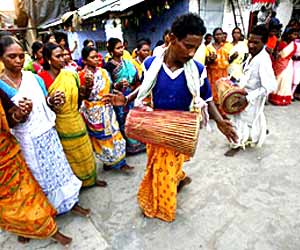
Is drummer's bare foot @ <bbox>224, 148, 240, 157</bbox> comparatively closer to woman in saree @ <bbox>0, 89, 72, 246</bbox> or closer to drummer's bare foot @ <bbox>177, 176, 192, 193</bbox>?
drummer's bare foot @ <bbox>177, 176, 192, 193</bbox>

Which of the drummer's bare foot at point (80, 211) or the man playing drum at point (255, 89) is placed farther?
the man playing drum at point (255, 89)

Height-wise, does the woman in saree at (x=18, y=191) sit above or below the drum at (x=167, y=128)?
below

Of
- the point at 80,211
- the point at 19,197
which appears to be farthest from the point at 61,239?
the point at 19,197

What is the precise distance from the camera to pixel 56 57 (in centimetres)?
233

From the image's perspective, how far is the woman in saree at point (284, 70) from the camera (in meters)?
5.54

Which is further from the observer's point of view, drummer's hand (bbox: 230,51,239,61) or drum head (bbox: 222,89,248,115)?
drummer's hand (bbox: 230,51,239,61)

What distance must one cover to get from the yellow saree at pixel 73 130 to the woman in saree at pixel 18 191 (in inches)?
21.1

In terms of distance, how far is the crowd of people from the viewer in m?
1.86

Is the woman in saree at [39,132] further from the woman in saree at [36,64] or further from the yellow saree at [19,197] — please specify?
the woman in saree at [36,64]

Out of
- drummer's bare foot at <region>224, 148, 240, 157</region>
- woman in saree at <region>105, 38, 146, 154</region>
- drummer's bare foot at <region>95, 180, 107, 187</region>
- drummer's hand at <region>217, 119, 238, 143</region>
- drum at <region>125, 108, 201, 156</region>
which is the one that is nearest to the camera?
drum at <region>125, 108, 201, 156</region>

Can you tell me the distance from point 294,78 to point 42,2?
939 cm

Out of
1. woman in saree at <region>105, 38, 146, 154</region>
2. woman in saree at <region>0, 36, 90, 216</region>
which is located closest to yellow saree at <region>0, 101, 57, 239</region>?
woman in saree at <region>0, 36, 90, 216</region>

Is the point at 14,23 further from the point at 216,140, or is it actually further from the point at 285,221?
the point at 285,221

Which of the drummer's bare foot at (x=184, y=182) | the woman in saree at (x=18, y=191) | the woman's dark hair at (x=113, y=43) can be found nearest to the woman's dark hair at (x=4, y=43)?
the woman in saree at (x=18, y=191)
